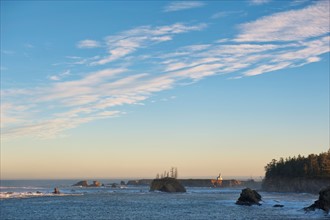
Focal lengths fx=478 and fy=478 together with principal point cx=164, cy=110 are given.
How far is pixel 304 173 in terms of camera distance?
17650cm

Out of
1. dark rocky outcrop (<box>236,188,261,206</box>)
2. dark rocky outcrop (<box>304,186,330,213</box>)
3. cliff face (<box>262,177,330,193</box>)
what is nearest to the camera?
dark rocky outcrop (<box>304,186,330,213</box>)

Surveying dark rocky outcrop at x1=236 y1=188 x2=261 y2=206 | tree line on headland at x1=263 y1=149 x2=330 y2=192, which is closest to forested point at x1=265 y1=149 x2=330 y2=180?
tree line on headland at x1=263 y1=149 x2=330 y2=192

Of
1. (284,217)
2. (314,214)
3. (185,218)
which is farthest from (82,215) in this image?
(314,214)

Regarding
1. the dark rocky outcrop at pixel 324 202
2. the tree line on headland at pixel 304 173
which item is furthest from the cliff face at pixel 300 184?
the dark rocky outcrop at pixel 324 202

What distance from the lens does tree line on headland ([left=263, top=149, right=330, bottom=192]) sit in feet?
549

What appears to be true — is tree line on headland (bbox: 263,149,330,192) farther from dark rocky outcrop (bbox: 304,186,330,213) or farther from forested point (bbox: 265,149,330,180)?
dark rocky outcrop (bbox: 304,186,330,213)

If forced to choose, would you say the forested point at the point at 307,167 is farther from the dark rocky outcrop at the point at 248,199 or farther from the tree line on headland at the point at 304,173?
the dark rocky outcrop at the point at 248,199

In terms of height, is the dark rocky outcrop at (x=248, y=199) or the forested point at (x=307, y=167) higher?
the forested point at (x=307, y=167)

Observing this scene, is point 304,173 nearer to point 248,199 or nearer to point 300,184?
point 300,184

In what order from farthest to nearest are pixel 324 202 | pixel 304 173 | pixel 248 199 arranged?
pixel 304 173 < pixel 248 199 < pixel 324 202

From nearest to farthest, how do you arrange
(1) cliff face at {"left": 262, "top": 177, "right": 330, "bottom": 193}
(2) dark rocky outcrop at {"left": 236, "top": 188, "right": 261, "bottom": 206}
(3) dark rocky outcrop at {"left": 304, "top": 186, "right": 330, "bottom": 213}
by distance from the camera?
(3) dark rocky outcrop at {"left": 304, "top": 186, "right": 330, "bottom": 213}, (2) dark rocky outcrop at {"left": 236, "top": 188, "right": 261, "bottom": 206}, (1) cliff face at {"left": 262, "top": 177, "right": 330, "bottom": 193}

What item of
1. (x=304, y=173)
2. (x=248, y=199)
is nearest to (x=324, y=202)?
(x=248, y=199)

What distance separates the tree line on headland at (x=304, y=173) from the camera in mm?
167400

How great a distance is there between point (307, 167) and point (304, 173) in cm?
277
